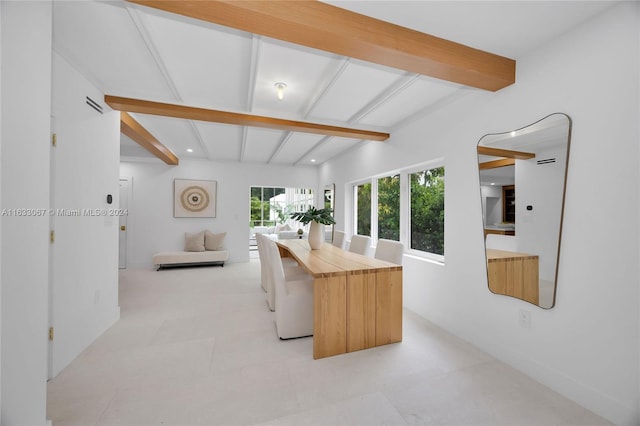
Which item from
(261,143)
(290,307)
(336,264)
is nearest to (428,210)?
(336,264)

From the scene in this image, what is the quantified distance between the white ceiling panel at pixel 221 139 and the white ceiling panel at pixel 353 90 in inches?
60.7

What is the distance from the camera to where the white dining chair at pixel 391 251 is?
9.55ft

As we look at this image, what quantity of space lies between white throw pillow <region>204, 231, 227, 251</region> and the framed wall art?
0.53 m

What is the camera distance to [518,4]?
4.77ft

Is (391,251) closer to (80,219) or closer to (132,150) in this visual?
(80,219)

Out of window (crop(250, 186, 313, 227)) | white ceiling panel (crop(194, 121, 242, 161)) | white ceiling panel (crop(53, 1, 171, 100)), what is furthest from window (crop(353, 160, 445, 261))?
window (crop(250, 186, 313, 227))

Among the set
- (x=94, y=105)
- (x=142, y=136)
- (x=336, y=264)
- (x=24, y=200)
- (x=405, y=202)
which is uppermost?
(x=142, y=136)

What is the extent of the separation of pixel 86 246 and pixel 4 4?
→ 73.2 inches

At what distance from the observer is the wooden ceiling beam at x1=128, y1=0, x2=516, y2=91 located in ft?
4.34

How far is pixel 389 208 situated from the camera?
409cm

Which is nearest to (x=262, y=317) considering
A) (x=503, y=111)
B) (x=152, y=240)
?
(x=503, y=111)

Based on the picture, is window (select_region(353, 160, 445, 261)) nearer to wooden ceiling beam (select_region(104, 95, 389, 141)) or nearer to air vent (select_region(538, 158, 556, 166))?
wooden ceiling beam (select_region(104, 95, 389, 141))

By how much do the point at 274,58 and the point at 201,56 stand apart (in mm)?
556

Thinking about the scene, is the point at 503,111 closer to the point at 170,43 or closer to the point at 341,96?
the point at 341,96
